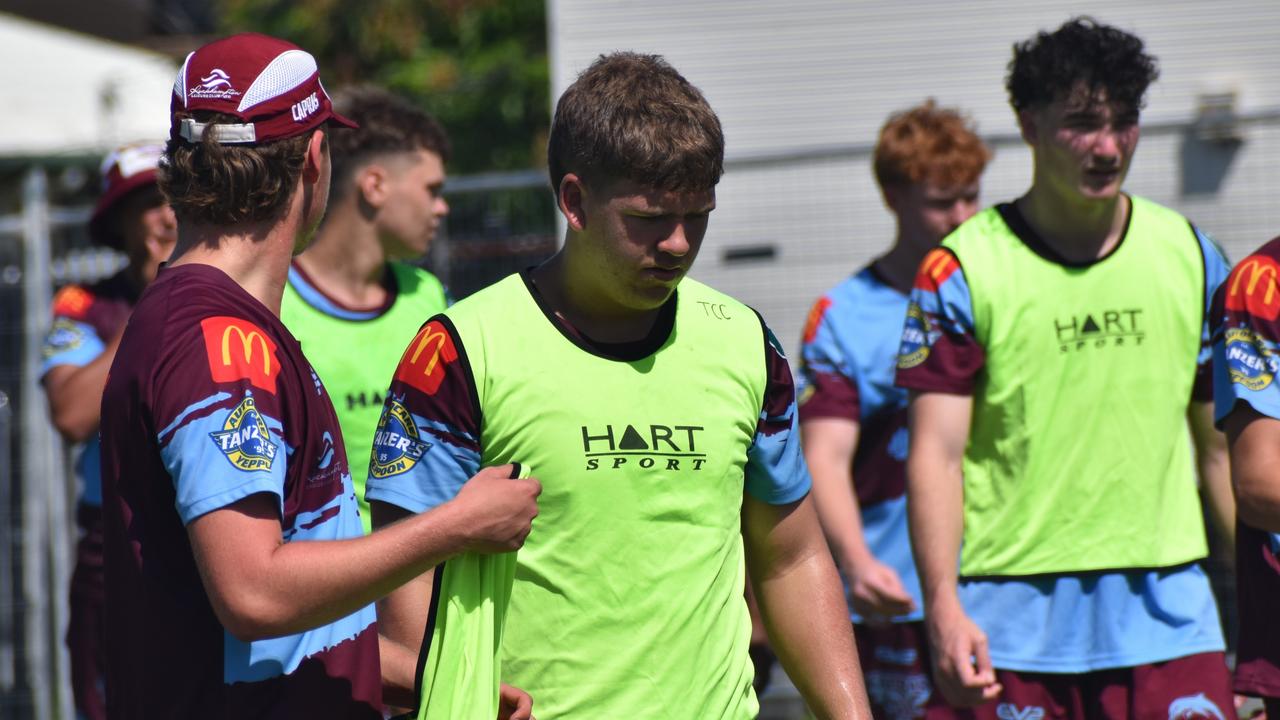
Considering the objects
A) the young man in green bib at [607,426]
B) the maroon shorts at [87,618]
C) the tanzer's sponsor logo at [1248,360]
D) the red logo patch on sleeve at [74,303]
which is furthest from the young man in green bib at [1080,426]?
the red logo patch on sleeve at [74,303]

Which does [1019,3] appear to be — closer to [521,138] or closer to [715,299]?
[715,299]

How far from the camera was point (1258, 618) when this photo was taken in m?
3.65

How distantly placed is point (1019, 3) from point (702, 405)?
19.7 feet

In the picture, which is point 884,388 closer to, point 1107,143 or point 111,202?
point 1107,143

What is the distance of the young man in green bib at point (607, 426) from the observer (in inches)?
114

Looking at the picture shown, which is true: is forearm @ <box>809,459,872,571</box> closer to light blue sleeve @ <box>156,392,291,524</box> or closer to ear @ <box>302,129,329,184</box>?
ear @ <box>302,129,329,184</box>

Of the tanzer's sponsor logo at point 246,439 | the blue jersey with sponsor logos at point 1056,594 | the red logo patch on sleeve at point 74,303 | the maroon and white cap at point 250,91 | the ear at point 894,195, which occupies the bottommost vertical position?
the blue jersey with sponsor logos at point 1056,594

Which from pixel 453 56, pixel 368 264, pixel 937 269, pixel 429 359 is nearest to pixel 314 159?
pixel 429 359

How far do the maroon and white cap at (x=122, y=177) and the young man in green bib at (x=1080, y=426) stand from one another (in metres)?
2.65

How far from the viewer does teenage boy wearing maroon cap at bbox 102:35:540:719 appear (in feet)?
8.01

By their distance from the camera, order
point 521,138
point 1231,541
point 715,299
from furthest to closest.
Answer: point 521,138 < point 1231,541 < point 715,299

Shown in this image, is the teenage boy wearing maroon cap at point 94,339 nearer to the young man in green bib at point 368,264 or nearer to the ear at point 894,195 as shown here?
the young man in green bib at point 368,264

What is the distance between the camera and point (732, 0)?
8.66 metres

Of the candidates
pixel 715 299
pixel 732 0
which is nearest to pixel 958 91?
pixel 732 0
